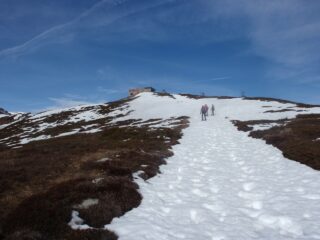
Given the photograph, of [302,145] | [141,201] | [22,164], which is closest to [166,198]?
[141,201]

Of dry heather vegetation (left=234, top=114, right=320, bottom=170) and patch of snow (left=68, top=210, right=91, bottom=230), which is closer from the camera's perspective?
patch of snow (left=68, top=210, right=91, bottom=230)

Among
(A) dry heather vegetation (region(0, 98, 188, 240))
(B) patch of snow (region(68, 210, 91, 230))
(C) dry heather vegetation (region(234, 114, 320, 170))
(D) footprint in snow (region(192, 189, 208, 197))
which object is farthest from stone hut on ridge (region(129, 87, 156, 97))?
(B) patch of snow (region(68, 210, 91, 230))

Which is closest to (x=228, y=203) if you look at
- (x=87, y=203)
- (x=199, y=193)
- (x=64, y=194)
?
(x=199, y=193)

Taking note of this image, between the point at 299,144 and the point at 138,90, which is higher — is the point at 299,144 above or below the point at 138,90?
below

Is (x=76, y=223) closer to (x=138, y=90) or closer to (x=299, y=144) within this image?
(x=299, y=144)

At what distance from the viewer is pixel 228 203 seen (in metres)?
11.8

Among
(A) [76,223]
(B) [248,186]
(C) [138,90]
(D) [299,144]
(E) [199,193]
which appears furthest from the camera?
(C) [138,90]

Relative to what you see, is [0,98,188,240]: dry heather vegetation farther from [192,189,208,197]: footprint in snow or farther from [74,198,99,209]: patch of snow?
[192,189,208,197]: footprint in snow

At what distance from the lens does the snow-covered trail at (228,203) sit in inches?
363

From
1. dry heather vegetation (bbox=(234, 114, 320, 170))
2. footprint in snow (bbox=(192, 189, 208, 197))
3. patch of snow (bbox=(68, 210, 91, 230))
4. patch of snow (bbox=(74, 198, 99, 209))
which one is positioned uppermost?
dry heather vegetation (bbox=(234, 114, 320, 170))

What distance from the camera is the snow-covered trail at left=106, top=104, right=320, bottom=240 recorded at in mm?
9211

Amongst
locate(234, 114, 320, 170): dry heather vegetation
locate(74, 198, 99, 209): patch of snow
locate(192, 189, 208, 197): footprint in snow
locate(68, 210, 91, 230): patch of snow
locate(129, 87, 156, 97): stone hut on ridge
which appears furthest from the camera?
locate(129, 87, 156, 97): stone hut on ridge

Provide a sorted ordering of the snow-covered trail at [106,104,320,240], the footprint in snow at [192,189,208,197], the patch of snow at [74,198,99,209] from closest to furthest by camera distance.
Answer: the snow-covered trail at [106,104,320,240]
the patch of snow at [74,198,99,209]
the footprint in snow at [192,189,208,197]

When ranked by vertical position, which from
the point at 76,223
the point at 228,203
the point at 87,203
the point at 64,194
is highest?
the point at 64,194
